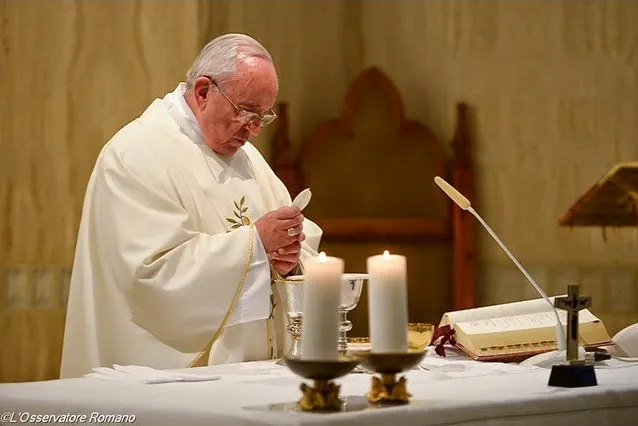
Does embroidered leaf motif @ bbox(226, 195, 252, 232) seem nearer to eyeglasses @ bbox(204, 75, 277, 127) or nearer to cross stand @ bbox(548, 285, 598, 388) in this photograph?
eyeglasses @ bbox(204, 75, 277, 127)

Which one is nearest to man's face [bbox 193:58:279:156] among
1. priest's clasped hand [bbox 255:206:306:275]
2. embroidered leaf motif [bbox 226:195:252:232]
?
embroidered leaf motif [bbox 226:195:252:232]

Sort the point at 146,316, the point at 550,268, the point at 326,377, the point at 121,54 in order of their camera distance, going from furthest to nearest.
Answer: the point at 550,268
the point at 121,54
the point at 146,316
the point at 326,377

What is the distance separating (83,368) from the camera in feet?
14.3

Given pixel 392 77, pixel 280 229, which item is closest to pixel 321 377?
pixel 280 229

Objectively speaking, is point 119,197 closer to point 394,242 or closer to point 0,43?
point 0,43

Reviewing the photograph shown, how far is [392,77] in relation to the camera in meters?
7.44

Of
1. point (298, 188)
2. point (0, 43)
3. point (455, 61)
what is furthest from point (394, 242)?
point (0, 43)

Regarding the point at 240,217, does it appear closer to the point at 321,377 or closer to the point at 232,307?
the point at 232,307

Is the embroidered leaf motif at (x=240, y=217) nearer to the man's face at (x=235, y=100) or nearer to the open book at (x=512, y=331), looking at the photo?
the man's face at (x=235, y=100)

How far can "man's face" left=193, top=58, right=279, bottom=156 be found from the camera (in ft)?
14.9

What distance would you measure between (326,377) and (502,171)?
4897mm

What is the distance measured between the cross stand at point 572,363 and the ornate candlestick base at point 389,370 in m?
0.52

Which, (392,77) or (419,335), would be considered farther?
(392,77)

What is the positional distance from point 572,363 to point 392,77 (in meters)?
4.67
